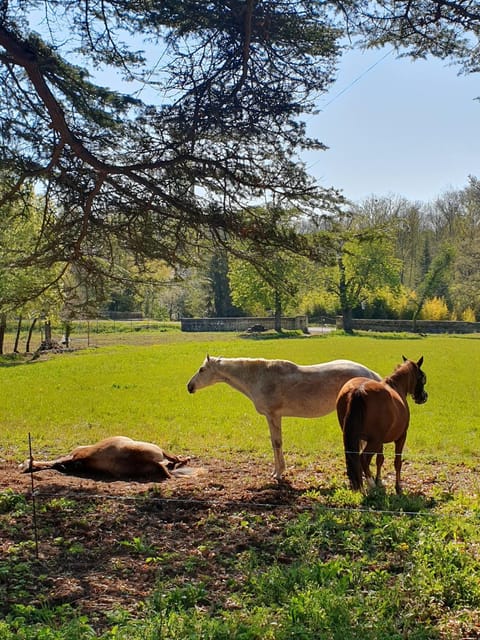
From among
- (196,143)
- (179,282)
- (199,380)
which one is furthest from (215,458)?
(196,143)

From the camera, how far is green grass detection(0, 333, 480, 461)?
340 inches

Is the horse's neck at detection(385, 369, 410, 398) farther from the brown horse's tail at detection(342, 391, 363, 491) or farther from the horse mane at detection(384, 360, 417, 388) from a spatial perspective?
the brown horse's tail at detection(342, 391, 363, 491)

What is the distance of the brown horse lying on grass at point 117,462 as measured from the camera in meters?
6.51

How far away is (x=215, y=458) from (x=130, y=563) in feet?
12.2

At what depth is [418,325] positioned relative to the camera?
41031 millimetres

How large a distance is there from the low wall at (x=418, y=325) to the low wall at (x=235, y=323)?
12.4 feet

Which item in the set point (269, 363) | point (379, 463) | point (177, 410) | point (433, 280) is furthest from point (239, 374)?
point (433, 280)

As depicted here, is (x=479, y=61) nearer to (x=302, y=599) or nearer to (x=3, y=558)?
(x=302, y=599)

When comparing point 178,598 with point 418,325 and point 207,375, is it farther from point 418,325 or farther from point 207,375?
point 418,325

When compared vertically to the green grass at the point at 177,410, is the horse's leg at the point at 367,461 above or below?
above

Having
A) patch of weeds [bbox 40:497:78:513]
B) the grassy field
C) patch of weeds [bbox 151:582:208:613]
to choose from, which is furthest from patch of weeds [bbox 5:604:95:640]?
patch of weeds [bbox 40:497:78:513]

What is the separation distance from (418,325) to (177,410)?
32.8 meters

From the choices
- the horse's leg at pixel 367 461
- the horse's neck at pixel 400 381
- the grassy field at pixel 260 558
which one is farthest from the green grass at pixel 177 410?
the horse's leg at pixel 367 461

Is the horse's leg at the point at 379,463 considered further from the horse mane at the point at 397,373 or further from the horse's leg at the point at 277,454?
the horse's leg at the point at 277,454
